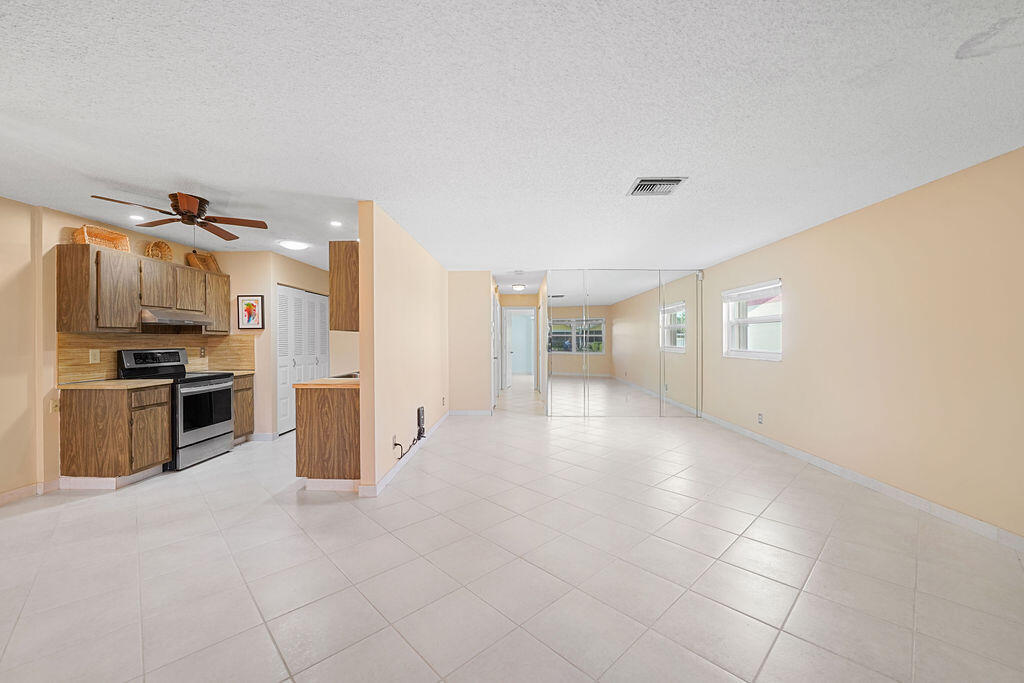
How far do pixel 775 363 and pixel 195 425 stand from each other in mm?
6587

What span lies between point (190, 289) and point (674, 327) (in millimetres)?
7243

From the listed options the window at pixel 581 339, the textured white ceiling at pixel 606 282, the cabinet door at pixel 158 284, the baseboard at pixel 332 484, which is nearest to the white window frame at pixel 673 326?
the textured white ceiling at pixel 606 282

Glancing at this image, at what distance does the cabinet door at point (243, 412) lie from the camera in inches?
188

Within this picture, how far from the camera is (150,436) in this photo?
11.9ft

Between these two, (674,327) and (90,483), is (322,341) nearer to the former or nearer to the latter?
(90,483)

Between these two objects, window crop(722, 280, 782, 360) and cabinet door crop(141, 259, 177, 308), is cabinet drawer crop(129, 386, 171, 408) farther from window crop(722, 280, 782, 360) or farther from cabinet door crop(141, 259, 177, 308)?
window crop(722, 280, 782, 360)

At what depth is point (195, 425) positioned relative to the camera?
4.10m

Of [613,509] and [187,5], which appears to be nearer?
[187,5]

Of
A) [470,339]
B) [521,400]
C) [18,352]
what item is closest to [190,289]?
[18,352]

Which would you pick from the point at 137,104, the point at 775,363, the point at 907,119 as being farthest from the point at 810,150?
the point at 137,104

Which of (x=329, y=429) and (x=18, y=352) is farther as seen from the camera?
(x=329, y=429)

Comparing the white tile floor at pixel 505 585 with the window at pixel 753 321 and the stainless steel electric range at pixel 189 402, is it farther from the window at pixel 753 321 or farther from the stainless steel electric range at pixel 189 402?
the window at pixel 753 321

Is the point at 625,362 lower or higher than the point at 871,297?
lower

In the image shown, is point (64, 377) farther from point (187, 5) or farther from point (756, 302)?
point (756, 302)
